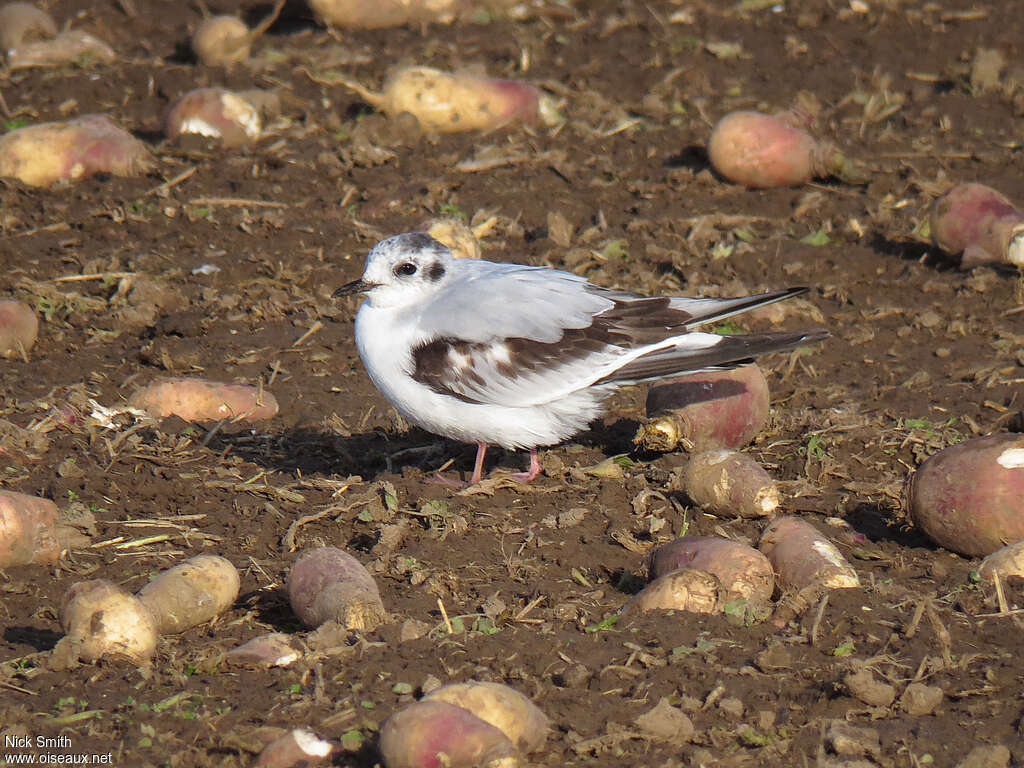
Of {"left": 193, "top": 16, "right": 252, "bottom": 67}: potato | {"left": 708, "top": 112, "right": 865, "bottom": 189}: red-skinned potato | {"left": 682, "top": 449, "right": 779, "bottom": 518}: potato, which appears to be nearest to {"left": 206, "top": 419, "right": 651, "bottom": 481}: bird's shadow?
{"left": 682, "top": 449, "right": 779, "bottom": 518}: potato

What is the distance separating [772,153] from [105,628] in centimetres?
642

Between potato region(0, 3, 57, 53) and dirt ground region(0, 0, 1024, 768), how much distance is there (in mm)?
545

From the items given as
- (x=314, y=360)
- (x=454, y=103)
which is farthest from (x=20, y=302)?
(x=454, y=103)

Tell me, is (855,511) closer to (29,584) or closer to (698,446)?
(698,446)

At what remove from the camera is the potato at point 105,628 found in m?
4.38

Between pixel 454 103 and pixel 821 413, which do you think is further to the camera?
pixel 454 103

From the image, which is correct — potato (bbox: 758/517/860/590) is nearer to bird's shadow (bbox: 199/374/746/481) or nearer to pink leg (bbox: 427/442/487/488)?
bird's shadow (bbox: 199/374/746/481)

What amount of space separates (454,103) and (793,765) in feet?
24.4

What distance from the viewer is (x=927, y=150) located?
32.5ft

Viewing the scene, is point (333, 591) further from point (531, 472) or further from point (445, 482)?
point (531, 472)

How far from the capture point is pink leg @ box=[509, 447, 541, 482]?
624 centimetres

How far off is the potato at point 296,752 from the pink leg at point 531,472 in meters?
2.57

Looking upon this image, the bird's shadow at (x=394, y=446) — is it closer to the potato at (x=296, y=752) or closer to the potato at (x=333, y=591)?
the potato at (x=333, y=591)

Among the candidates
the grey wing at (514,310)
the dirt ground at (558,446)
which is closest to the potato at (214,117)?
the dirt ground at (558,446)
